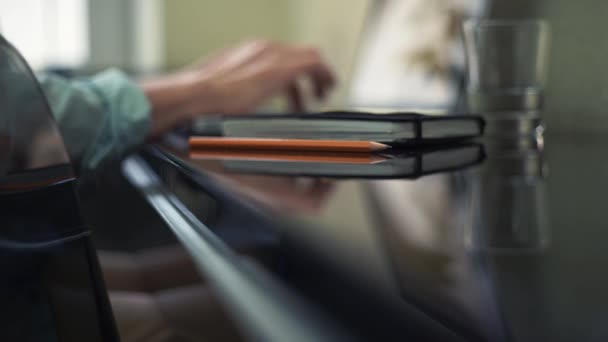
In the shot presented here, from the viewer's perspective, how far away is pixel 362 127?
17.9 inches

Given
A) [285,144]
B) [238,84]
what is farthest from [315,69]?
[285,144]

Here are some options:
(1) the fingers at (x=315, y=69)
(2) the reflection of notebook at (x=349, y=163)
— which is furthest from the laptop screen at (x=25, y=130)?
(1) the fingers at (x=315, y=69)

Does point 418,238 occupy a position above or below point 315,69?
below

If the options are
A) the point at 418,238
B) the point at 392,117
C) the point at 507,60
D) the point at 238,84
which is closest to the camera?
the point at 418,238

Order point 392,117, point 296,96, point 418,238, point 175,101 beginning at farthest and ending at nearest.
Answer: point 296,96, point 175,101, point 392,117, point 418,238

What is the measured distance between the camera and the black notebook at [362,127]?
17.6 inches

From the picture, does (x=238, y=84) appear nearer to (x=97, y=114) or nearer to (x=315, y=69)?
(x=315, y=69)

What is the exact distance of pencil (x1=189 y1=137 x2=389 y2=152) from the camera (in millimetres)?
458

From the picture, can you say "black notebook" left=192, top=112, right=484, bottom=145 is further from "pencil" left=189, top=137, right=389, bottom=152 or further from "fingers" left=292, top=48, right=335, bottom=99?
"fingers" left=292, top=48, right=335, bottom=99

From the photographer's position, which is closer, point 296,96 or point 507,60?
point 507,60

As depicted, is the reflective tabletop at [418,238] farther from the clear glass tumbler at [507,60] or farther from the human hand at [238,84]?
the human hand at [238,84]

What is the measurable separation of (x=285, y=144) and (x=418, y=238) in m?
0.23

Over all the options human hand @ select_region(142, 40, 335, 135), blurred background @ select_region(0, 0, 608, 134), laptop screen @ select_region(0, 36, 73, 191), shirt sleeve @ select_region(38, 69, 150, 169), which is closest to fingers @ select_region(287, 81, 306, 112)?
human hand @ select_region(142, 40, 335, 135)

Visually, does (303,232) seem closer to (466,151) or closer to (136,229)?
(136,229)
